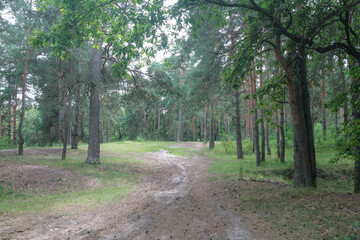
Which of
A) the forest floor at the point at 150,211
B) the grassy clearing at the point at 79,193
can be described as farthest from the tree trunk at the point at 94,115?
the forest floor at the point at 150,211

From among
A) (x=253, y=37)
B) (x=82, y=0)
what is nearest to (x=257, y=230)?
(x=253, y=37)

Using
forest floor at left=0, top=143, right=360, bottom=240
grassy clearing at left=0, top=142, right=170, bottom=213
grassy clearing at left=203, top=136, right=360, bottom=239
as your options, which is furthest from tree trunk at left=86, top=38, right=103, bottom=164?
grassy clearing at left=203, top=136, right=360, bottom=239

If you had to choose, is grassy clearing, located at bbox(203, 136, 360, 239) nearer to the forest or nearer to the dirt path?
the forest

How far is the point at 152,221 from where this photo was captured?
16.5ft

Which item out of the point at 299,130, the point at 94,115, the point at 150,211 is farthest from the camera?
the point at 94,115

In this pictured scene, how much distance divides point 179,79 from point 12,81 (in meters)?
20.3

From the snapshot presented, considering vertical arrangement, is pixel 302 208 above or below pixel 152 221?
above

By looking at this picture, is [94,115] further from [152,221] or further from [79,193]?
[152,221]

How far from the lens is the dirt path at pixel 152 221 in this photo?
4.32m

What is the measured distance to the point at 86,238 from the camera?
4254mm

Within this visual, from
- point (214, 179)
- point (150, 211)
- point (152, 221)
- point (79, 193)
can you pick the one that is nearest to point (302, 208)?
point (152, 221)

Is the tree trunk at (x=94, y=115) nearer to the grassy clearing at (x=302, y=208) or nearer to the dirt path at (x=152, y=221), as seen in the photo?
the dirt path at (x=152, y=221)

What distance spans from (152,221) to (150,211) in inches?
31.1

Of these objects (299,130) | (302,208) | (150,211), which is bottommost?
(150,211)
